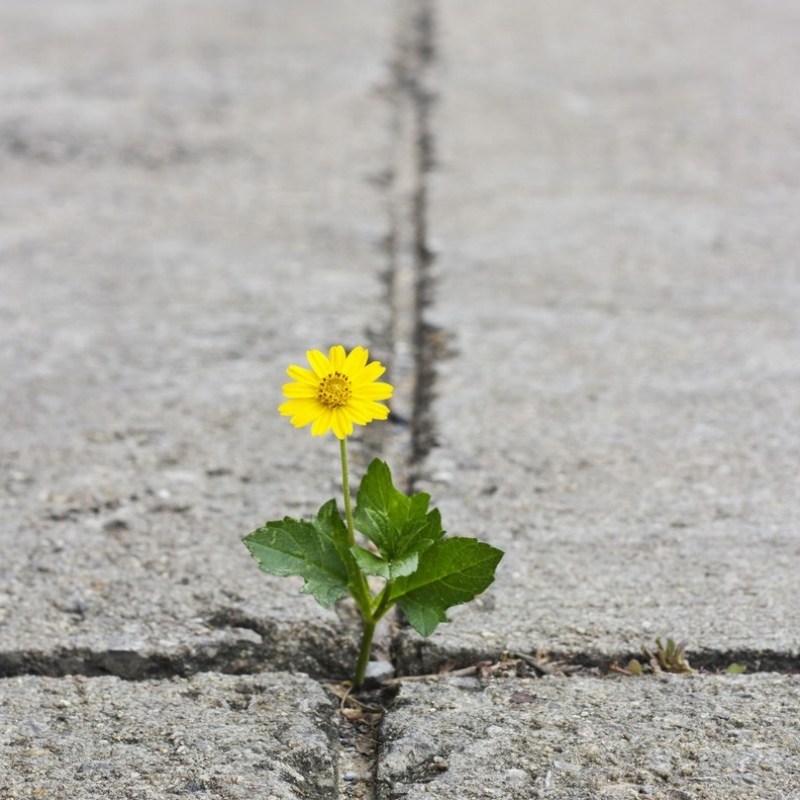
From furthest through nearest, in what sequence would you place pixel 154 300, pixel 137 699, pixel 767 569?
pixel 154 300 → pixel 767 569 → pixel 137 699

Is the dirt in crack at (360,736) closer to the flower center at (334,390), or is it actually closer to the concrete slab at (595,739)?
the concrete slab at (595,739)

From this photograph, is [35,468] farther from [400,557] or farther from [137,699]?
[400,557]

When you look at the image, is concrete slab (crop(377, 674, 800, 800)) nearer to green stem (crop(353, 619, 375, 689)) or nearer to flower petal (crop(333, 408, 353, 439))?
green stem (crop(353, 619, 375, 689))

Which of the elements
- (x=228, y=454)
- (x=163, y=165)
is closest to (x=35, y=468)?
(x=228, y=454)

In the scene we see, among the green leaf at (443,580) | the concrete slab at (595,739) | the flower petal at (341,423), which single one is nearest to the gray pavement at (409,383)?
the concrete slab at (595,739)

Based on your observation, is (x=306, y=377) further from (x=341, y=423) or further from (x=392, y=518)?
(x=392, y=518)

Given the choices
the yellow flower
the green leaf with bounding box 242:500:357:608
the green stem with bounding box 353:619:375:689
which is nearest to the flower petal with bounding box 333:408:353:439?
the yellow flower

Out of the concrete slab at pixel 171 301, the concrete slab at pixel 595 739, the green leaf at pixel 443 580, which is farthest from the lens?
the concrete slab at pixel 171 301
